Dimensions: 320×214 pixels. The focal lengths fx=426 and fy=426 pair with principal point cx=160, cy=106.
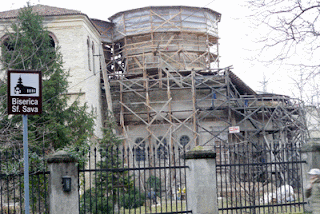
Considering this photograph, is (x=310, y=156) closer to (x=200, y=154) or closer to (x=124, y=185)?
(x=200, y=154)

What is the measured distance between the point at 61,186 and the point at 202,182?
10.4 feet

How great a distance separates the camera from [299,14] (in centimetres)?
1028

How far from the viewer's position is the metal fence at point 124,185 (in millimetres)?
9180

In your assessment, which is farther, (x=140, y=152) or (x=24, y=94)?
(x=140, y=152)

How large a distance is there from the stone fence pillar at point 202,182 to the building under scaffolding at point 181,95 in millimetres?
16606

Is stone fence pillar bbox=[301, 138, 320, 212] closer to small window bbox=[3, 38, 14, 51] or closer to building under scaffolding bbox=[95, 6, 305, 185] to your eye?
small window bbox=[3, 38, 14, 51]

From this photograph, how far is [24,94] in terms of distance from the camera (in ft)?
22.0

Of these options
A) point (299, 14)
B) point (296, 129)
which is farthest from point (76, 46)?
point (299, 14)

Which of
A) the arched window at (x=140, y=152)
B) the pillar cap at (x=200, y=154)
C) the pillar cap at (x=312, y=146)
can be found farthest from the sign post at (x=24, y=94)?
the pillar cap at (x=312, y=146)

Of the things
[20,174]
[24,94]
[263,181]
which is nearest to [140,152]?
[263,181]

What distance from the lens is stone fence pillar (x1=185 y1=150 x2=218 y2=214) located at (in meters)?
9.68

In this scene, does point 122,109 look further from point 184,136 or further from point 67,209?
point 67,209

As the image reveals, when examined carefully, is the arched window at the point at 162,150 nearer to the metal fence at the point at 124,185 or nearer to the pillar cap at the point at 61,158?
the metal fence at the point at 124,185

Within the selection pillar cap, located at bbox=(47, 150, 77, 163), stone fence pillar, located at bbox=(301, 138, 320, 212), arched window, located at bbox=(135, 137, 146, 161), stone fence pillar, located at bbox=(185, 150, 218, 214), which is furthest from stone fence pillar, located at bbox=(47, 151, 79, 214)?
stone fence pillar, located at bbox=(301, 138, 320, 212)
